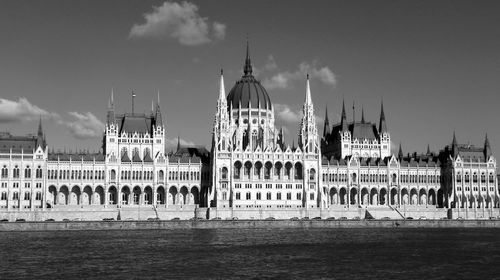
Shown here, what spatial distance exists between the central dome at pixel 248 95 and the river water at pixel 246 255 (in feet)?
192

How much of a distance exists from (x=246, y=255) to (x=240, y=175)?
73.6 metres

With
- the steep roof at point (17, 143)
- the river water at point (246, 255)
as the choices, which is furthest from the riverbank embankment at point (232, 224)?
the steep roof at point (17, 143)

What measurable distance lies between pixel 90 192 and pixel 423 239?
7091 centimetres

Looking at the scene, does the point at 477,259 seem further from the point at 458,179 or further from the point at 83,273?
the point at 458,179

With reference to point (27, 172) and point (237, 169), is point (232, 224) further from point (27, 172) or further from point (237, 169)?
point (27, 172)

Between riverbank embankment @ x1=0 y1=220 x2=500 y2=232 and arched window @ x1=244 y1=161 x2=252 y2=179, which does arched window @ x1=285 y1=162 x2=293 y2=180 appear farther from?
riverbank embankment @ x1=0 y1=220 x2=500 y2=232

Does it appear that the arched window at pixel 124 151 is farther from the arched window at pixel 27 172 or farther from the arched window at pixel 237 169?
the arched window at pixel 237 169

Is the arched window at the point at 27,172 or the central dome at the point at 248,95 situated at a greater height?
the central dome at the point at 248,95

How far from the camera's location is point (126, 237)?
119 metres

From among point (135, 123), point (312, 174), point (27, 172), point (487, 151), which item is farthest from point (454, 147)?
point (27, 172)

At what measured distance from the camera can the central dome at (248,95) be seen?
187250 mm

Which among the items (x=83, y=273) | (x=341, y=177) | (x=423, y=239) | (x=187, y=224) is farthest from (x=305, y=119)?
(x=83, y=273)

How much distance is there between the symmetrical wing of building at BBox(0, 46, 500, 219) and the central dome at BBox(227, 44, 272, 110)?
26 centimetres

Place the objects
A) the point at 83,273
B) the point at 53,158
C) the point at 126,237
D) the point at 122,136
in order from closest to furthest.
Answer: the point at 83,273 → the point at 126,237 → the point at 53,158 → the point at 122,136
